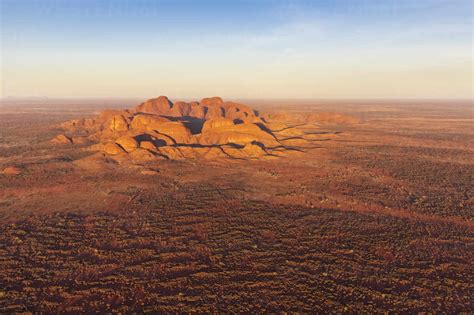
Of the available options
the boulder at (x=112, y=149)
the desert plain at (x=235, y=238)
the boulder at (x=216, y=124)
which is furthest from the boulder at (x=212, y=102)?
the desert plain at (x=235, y=238)

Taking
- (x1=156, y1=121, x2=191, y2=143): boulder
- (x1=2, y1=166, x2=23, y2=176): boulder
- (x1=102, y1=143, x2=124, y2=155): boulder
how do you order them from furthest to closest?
1. (x1=156, y1=121, x2=191, y2=143): boulder
2. (x1=102, y1=143, x2=124, y2=155): boulder
3. (x1=2, y1=166, x2=23, y2=176): boulder

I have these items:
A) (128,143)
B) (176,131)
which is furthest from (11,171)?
(176,131)

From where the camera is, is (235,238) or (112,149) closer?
(235,238)

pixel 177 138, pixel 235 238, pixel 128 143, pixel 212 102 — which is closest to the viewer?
pixel 235 238

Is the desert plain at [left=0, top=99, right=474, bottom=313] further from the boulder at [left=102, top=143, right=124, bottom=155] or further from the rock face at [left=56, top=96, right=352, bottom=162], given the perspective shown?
the rock face at [left=56, top=96, right=352, bottom=162]

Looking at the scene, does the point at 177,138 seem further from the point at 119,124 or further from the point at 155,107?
the point at 155,107

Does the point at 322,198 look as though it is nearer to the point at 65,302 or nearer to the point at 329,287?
the point at 329,287

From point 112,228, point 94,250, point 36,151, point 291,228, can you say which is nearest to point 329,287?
point 291,228

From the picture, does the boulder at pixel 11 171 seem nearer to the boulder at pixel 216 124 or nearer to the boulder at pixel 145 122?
Result: the boulder at pixel 145 122

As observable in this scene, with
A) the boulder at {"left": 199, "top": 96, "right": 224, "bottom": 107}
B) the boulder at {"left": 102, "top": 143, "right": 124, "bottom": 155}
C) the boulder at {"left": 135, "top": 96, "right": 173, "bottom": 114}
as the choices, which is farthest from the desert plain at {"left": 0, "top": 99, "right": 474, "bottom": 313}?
the boulder at {"left": 199, "top": 96, "right": 224, "bottom": 107}
